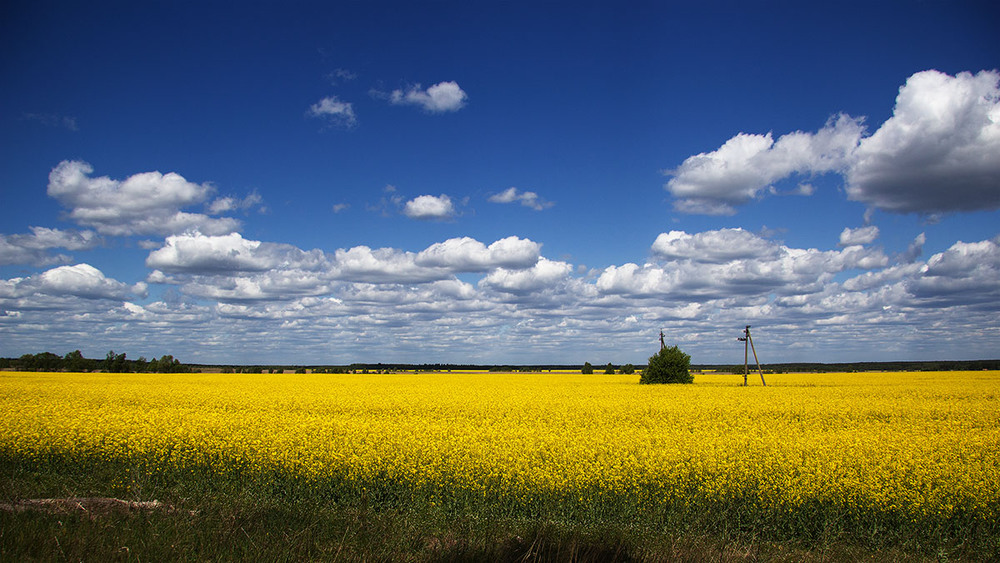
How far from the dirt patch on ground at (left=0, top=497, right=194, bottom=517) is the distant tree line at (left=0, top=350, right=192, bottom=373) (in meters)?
70.8

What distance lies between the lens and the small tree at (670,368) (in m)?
38.3

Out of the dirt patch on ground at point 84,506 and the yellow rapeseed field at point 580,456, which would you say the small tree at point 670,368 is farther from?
the dirt patch on ground at point 84,506

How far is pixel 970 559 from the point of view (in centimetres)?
730

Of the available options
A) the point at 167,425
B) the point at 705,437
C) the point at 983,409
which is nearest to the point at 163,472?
the point at 167,425

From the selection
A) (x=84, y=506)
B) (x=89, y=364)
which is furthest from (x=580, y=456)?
(x=89, y=364)

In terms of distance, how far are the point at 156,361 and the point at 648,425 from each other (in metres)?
70.1

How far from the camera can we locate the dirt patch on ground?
5485mm

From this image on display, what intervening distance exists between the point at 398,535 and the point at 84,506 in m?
3.48

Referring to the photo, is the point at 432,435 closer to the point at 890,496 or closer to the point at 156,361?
the point at 890,496

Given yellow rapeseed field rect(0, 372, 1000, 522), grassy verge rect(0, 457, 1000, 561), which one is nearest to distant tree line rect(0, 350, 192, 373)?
yellow rapeseed field rect(0, 372, 1000, 522)

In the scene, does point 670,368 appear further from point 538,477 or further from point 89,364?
point 89,364

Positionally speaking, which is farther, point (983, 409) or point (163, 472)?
point (983, 409)

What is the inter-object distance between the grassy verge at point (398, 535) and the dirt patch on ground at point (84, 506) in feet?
0.07

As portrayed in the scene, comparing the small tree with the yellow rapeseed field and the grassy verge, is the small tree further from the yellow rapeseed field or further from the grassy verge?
the grassy verge
